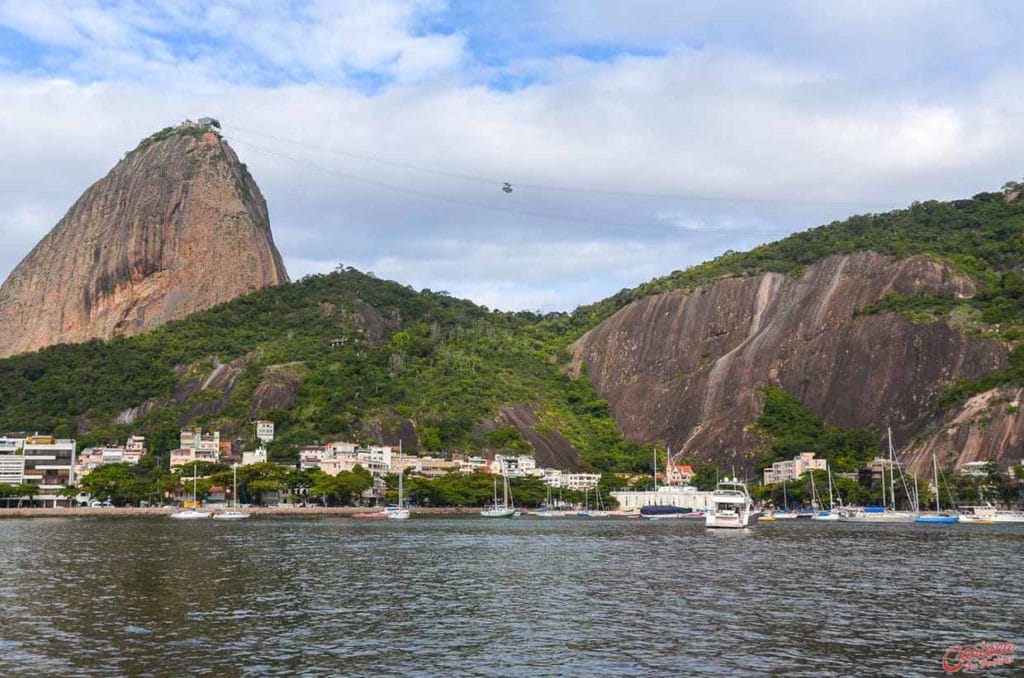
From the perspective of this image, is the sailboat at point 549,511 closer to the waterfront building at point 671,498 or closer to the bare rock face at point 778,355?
the waterfront building at point 671,498

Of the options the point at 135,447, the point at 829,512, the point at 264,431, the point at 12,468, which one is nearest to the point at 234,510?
the point at 264,431

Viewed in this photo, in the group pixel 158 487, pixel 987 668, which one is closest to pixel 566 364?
pixel 158 487

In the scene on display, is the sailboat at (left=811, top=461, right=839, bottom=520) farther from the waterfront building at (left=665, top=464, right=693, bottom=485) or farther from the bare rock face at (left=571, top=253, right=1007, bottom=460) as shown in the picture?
the waterfront building at (left=665, top=464, right=693, bottom=485)

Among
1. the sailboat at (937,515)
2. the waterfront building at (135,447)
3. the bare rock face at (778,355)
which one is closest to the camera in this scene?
the sailboat at (937,515)

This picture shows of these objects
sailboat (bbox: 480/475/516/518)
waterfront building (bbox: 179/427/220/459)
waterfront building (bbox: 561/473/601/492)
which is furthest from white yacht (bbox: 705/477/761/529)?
waterfront building (bbox: 179/427/220/459)

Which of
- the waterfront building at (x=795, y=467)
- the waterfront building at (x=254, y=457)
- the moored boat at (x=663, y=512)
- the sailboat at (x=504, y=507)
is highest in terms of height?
the waterfront building at (x=254, y=457)

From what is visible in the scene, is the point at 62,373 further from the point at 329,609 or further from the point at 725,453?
the point at 329,609

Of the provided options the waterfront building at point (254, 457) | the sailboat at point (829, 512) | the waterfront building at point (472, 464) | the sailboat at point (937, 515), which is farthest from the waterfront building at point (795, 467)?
the waterfront building at point (254, 457)
